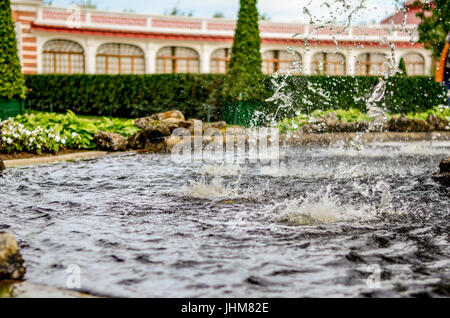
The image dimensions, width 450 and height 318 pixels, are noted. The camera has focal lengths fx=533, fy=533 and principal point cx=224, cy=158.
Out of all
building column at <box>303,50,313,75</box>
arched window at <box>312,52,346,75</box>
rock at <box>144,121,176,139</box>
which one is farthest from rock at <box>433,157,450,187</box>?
building column at <box>303,50,313,75</box>

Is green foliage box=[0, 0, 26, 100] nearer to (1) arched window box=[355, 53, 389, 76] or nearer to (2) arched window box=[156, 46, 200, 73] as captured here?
(2) arched window box=[156, 46, 200, 73]

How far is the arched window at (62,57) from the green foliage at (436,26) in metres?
20.1

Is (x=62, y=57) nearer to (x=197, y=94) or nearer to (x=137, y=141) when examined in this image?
(x=197, y=94)

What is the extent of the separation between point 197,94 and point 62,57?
14579mm

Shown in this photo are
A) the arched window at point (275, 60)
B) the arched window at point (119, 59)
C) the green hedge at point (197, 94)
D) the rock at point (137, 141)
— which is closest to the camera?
the rock at point (137, 141)

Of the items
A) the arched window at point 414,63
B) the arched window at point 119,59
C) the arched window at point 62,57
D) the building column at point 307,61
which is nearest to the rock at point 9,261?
the arched window at point 62,57

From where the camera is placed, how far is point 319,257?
4039mm

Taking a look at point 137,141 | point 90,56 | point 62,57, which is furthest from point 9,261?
point 90,56

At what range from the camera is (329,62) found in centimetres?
3884

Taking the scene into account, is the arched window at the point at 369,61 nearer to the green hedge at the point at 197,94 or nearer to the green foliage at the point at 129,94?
the green hedge at the point at 197,94

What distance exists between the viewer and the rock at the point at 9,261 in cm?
343

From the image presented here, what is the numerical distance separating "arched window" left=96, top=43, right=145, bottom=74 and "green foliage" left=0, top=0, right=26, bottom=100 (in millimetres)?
15267
